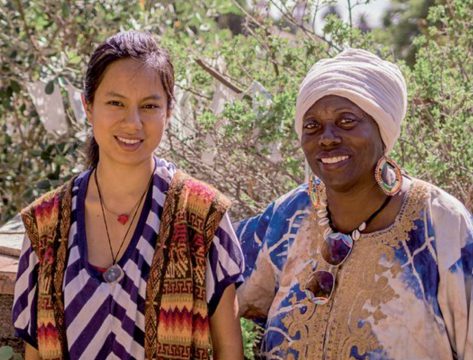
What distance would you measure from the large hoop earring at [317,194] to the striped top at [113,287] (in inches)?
13.7

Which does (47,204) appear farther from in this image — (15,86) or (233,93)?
(15,86)

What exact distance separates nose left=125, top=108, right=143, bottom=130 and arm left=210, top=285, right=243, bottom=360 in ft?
1.79

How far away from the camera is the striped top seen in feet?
9.02

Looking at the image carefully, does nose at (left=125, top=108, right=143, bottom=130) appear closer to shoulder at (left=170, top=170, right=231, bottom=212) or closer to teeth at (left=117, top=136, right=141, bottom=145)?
teeth at (left=117, top=136, right=141, bottom=145)

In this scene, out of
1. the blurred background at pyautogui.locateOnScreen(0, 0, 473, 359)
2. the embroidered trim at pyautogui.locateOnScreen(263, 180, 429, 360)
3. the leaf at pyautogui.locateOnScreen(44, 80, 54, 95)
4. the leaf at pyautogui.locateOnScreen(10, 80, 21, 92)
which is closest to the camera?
the embroidered trim at pyautogui.locateOnScreen(263, 180, 429, 360)

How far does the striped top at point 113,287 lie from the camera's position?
2.75 m

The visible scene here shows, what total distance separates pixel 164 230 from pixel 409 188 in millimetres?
753

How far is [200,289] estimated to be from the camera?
9.11 ft

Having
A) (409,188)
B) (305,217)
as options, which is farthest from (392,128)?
(305,217)

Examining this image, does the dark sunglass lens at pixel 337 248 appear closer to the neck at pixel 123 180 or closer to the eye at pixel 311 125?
the eye at pixel 311 125

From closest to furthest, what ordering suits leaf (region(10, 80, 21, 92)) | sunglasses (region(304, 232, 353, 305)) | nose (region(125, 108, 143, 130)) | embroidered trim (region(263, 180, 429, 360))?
nose (region(125, 108, 143, 130))
embroidered trim (region(263, 180, 429, 360))
sunglasses (region(304, 232, 353, 305))
leaf (region(10, 80, 21, 92))

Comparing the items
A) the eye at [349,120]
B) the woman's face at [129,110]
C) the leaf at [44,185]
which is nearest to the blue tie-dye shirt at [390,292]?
the eye at [349,120]

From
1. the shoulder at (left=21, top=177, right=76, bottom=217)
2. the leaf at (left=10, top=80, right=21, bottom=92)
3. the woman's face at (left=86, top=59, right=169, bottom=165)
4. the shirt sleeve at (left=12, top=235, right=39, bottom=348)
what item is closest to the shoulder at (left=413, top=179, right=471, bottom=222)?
the woman's face at (left=86, top=59, right=169, bottom=165)

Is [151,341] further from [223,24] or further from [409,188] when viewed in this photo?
[223,24]
